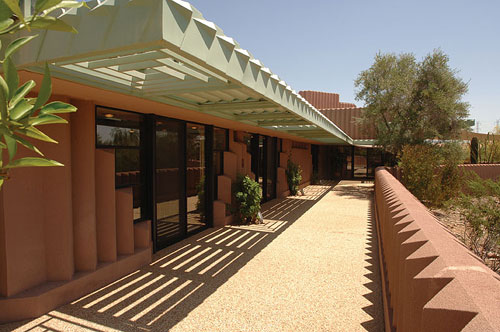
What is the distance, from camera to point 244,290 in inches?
166

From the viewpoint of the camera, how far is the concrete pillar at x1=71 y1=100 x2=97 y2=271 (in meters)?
4.05

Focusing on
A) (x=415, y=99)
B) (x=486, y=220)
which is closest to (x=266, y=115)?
(x=486, y=220)

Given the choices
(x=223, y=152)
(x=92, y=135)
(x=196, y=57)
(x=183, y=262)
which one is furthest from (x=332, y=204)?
(x=196, y=57)

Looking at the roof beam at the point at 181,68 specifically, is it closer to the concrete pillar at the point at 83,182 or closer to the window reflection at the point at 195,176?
the concrete pillar at the point at 83,182

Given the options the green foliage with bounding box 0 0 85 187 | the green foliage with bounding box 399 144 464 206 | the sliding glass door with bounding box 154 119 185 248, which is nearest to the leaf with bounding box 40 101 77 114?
the green foliage with bounding box 0 0 85 187

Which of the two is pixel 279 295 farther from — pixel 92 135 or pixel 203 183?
pixel 203 183

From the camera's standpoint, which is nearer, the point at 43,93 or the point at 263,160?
the point at 43,93

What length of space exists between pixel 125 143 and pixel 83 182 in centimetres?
116

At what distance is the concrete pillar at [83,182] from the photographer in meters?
4.05

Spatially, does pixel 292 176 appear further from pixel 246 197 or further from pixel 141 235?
pixel 141 235

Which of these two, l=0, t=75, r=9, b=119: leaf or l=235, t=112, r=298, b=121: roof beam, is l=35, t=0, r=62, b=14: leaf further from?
l=235, t=112, r=298, b=121: roof beam

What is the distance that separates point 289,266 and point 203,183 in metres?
3.38

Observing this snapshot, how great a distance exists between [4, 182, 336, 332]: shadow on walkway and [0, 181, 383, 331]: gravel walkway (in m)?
0.01

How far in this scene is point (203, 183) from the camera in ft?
24.6
